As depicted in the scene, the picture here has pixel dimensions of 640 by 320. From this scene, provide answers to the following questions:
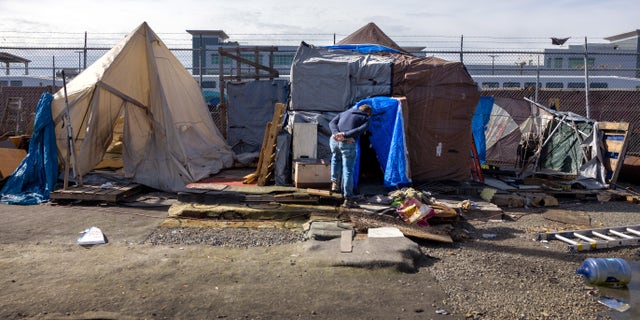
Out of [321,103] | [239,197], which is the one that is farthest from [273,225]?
[321,103]

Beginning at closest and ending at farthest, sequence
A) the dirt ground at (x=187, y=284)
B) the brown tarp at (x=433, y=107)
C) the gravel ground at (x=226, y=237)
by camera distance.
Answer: the dirt ground at (x=187, y=284) < the gravel ground at (x=226, y=237) < the brown tarp at (x=433, y=107)

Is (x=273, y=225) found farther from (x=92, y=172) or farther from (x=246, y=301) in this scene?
(x=92, y=172)

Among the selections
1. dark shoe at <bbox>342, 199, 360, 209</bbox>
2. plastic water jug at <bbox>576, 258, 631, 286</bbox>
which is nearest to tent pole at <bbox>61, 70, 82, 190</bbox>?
dark shoe at <bbox>342, 199, 360, 209</bbox>

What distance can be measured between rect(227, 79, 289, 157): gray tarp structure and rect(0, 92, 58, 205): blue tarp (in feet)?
16.3

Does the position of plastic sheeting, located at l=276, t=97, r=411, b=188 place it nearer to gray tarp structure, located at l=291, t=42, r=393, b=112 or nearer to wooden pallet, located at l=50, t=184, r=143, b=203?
gray tarp structure, located at l=291, t=42, r=393, b=112

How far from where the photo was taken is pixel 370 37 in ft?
40.3

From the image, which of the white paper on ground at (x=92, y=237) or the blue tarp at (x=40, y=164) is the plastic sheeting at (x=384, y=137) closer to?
the white paper on ground at (x=92, y=237)

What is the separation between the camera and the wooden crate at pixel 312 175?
341 inches

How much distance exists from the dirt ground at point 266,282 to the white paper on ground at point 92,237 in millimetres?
122

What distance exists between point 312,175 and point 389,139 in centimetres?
160

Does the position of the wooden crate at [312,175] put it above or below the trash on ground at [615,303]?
above

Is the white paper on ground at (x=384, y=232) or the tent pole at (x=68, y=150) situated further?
the tent pole at (x=68, y=150)

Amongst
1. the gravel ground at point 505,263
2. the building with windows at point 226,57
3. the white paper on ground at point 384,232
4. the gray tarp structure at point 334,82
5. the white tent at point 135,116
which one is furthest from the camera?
the building with windows at point 226,57

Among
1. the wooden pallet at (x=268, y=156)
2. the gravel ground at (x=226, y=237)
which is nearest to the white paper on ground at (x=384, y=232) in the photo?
the gravel ground at (x=226, y=237)
